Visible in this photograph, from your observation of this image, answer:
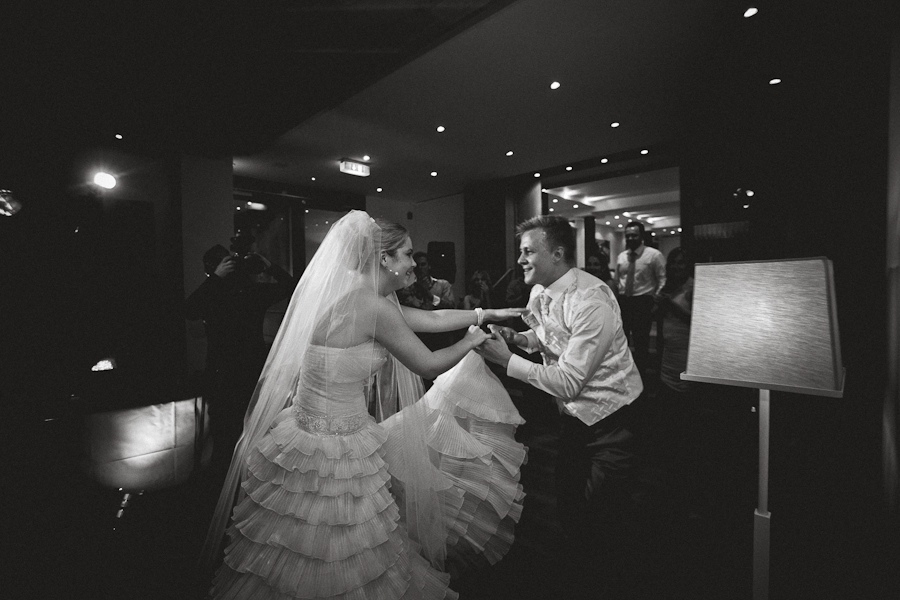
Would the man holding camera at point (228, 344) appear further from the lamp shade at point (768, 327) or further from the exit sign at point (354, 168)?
the exit sign at point (354, 168)

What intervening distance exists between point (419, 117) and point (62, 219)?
400 cm

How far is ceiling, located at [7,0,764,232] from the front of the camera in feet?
10.5

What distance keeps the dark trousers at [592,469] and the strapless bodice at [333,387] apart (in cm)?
103

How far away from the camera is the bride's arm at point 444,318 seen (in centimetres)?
205

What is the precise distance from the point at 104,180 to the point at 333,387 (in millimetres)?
5366

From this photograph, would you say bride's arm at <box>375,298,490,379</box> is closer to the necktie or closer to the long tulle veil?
the long tulle veil

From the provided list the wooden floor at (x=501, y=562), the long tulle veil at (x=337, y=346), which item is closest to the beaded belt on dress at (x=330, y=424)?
the long tulle veil at (x=337, y=346)

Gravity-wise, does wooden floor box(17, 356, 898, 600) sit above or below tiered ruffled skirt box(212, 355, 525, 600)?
below

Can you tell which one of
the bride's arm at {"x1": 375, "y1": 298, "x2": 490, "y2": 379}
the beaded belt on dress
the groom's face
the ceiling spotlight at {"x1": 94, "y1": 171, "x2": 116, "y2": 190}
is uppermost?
the ceiling spotlight at {"x1": 94, "y1": 171, "x2": 116, "y2": 190}

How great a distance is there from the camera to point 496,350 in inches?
73.4

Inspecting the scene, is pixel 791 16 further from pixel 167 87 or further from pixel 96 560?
pixel 96 560

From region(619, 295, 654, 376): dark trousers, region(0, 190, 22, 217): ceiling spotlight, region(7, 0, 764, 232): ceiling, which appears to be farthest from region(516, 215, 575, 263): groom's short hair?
region(0, 190, 22, 217): ceiling spotlight

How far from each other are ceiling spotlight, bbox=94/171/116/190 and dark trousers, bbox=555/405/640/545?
19.7 ft

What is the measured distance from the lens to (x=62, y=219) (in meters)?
3.91
